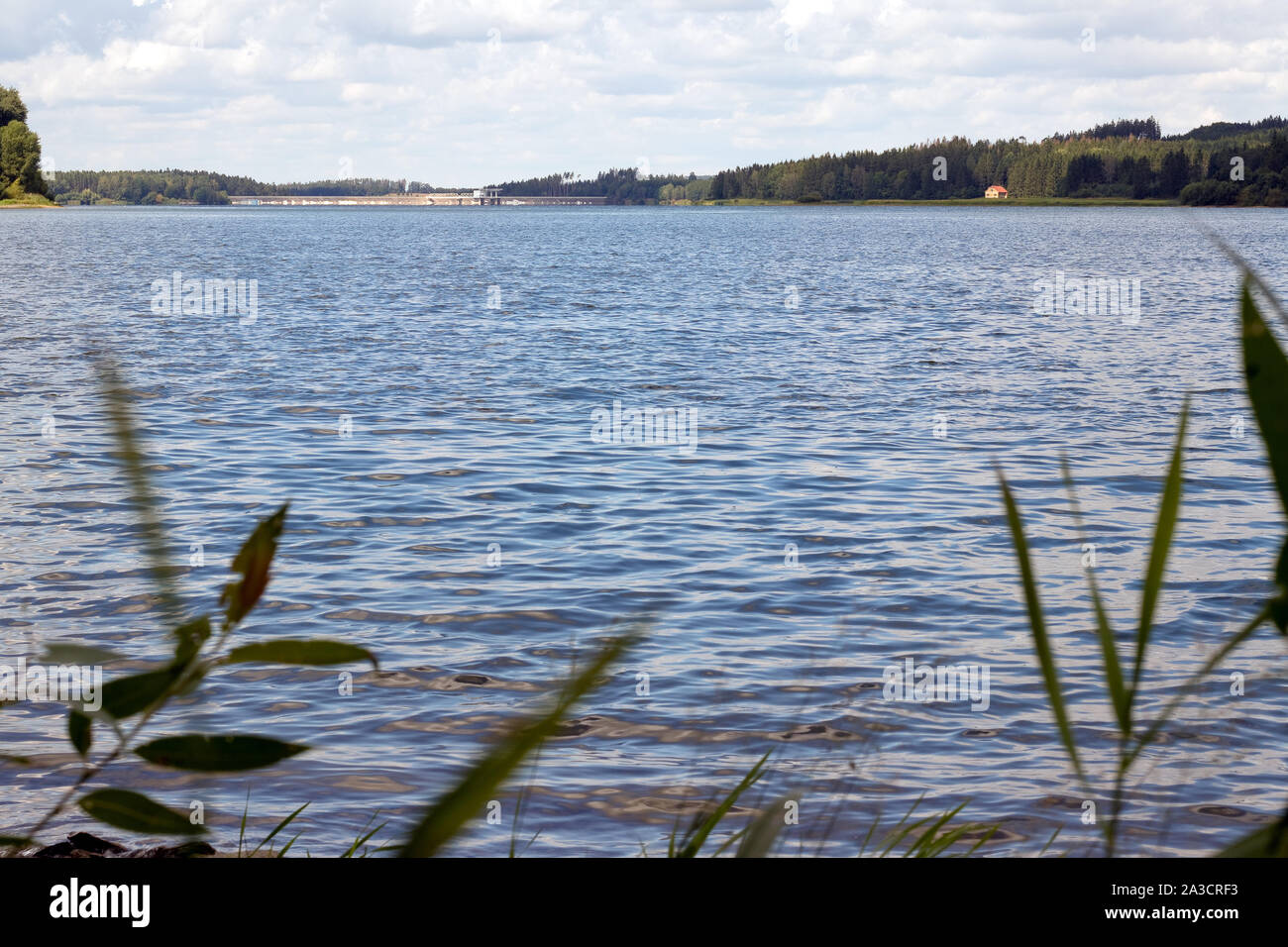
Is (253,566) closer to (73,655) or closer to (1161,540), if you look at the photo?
(73,655)

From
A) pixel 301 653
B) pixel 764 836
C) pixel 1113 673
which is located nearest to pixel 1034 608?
pixel 1113 673

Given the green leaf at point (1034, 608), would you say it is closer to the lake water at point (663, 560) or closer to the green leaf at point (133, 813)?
the lake water at point (663, 560)

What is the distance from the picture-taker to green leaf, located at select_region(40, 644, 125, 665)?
103 cm

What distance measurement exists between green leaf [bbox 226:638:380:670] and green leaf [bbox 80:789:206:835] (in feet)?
0.84

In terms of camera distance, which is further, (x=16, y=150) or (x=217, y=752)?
(x=16, y=150)

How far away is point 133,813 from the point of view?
3.82 ft

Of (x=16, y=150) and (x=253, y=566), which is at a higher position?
(x=16, y=150)

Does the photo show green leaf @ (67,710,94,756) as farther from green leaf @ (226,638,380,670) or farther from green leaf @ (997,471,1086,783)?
green leaf @ (997,471,1086,783)

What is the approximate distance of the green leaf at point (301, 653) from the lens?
941 millimetres

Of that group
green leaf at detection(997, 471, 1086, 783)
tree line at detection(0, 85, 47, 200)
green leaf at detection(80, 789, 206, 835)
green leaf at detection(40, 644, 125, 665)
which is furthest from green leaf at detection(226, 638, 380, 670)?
tree line at detection(0, 85, 47, 200)

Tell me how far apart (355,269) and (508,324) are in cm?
3448

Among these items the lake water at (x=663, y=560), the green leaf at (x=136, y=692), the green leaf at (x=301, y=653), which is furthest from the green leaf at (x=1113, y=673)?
the green leaf at (x=136, y=692)

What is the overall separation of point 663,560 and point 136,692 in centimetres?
1148
